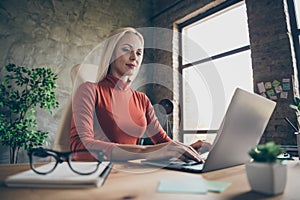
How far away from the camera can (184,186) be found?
0.48 m

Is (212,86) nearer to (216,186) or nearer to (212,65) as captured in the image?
(212,65)

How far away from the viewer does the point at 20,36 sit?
3092mm

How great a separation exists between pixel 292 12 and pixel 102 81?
2493mm

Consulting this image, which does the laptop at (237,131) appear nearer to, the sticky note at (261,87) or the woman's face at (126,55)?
the woman's face at (126,55)

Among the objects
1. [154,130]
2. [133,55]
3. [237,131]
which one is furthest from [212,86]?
[237,131]

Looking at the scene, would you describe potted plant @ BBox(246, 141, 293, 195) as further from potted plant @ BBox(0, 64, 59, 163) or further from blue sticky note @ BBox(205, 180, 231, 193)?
potted plant @ BBox(0, 64, 59, 163)

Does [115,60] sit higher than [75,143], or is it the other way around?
[115,60]

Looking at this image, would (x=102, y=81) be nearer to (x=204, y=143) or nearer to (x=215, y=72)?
(x=204, y=143)

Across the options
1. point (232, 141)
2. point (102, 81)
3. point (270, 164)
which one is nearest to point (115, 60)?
point (102, 81)

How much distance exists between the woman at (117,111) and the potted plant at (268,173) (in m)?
0.40

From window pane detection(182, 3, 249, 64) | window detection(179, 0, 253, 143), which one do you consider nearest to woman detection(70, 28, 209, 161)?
window detection(179, 0, 253, 143)

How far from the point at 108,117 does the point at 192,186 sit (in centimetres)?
85

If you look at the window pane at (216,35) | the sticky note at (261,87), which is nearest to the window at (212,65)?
the window pane at (216,35)

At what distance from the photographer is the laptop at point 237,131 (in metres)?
0.61
